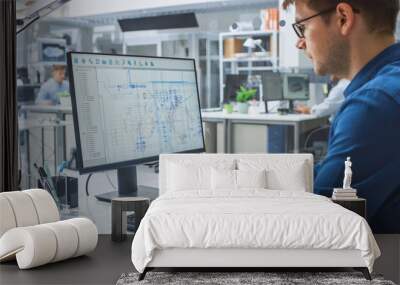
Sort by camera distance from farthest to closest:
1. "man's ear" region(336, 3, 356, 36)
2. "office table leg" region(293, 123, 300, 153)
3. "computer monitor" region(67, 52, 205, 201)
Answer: "office table leg" region(293, 123, 300, 153) < "man's ear" region(336, 3, 356, 36) < "computer monitor" region(67, 52, 205, 201)

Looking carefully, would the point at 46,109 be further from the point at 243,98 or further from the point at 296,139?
the point at 296,139

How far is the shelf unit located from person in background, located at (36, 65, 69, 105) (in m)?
1.64

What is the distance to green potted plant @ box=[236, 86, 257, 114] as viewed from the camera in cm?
700

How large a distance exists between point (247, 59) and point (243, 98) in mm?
410

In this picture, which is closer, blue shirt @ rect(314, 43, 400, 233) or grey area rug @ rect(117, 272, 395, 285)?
grey area rug @ rect(117, 272, 395, 285)

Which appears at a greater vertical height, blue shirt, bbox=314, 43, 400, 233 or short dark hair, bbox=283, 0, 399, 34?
short dark hair, bbox=283, 0, 399, 34

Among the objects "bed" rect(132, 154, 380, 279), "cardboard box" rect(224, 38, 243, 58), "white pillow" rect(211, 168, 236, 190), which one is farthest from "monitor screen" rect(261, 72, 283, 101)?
"bed" rect(132, 154, 380, 279)

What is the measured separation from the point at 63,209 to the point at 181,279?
8.88 feet

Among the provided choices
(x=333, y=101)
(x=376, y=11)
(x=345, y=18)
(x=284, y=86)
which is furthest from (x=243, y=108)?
(x=376, y=11)

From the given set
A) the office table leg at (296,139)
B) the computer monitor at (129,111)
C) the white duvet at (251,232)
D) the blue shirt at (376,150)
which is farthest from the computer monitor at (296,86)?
the white duvet at (251,232)

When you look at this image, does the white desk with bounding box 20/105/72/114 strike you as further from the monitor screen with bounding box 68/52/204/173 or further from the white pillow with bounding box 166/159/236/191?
the white pillow with bounding box 166/159/236/191

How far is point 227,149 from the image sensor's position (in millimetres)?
6855

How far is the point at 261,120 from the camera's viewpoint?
6.84 metres

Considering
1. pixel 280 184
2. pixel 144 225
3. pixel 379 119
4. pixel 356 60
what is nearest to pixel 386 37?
pixel 356 60
